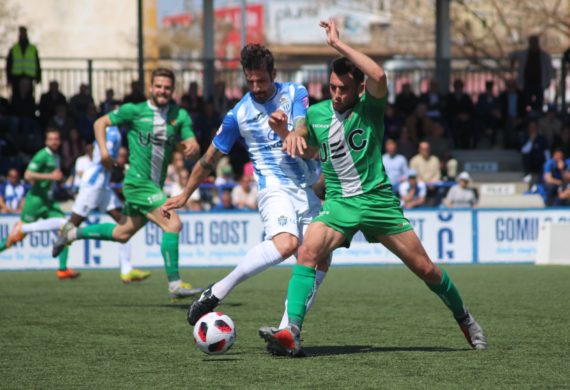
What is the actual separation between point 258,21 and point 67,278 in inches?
2892

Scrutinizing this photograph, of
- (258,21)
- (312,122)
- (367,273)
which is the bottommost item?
(367,273)

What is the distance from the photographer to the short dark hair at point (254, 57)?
8602mm

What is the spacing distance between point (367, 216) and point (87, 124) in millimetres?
16865

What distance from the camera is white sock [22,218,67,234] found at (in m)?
15.9

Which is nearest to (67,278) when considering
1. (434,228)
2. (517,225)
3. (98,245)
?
(98,245)

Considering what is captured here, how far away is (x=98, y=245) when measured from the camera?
64.0 feet

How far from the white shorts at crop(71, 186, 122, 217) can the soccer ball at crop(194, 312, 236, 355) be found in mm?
7652

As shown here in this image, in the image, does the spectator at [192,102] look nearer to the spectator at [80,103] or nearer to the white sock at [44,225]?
the spectator at [80,103]

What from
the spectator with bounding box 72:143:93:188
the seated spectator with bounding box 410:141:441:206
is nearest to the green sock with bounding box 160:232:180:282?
the spectator with bounding box 72:143:93:188

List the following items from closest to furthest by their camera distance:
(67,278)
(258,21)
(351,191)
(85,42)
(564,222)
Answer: (351,191) < (67,278) < (564,222) < (85,42) < (258,21)

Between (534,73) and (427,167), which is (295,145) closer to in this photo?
(427,167)

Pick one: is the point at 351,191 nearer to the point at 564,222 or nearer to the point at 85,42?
the point at 564,222

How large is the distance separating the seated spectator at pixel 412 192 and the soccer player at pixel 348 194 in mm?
13990

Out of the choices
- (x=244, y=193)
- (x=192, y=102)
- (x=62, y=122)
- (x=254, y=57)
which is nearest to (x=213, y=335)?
(x=254, y=57)
